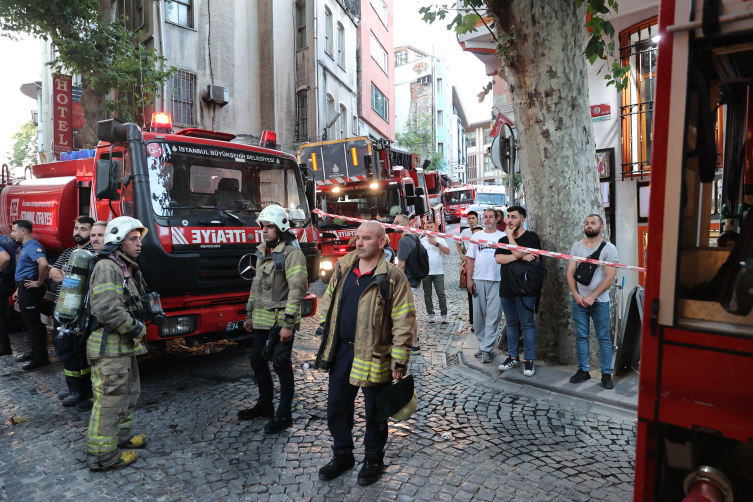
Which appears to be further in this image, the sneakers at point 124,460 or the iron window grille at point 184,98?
the iron window grille at point 184,98

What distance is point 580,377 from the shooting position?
5.04 m

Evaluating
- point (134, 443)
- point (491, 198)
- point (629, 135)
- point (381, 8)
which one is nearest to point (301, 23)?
point (381, 8)

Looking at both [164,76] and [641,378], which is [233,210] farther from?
[164,76]

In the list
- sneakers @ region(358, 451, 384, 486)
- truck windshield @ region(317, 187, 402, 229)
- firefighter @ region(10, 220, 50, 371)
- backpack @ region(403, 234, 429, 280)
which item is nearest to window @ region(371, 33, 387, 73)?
truck windshield @ region(317, 187, 402, 229)

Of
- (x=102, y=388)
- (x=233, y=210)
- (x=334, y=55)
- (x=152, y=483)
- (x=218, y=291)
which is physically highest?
(x=334, y=55)

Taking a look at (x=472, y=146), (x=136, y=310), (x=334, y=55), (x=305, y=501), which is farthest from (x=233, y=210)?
(x=472, y=146)

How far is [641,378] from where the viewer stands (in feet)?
6.42

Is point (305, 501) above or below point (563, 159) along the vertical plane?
below

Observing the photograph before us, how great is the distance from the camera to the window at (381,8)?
29425mm

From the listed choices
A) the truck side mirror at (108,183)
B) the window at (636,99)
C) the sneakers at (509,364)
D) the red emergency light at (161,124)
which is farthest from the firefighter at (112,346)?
the window at (636,99)

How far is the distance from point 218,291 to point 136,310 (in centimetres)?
172

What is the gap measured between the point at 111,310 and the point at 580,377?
4.40 m

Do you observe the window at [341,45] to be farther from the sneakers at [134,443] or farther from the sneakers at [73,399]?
the sneakers at [134,443]

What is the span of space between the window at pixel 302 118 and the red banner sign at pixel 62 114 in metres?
8.25
